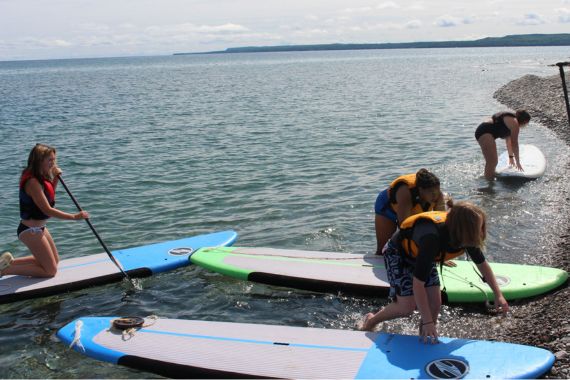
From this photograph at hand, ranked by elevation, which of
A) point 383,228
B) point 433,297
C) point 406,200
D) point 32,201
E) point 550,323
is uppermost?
point 32,201

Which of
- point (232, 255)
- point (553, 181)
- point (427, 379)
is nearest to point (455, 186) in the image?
point (553, 181)

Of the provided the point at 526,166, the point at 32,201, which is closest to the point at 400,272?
the point at 32,201

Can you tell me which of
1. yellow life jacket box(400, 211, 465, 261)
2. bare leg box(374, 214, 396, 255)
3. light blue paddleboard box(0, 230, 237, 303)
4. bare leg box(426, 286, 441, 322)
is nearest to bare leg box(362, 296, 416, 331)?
bare leg box(426, 286, 441, 322)

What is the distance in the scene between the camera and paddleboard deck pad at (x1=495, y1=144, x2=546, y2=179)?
13.3m

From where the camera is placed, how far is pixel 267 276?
813cm

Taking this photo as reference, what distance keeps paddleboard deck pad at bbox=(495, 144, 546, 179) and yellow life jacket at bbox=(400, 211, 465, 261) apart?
8751mm

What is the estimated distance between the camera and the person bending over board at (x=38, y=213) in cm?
742

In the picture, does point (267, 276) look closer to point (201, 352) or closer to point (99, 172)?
point (201, 352)

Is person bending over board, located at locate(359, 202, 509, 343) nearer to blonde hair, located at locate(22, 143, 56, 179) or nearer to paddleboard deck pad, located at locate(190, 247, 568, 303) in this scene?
paddleboard deck pad, located at locate(190, 247, 568, 303)

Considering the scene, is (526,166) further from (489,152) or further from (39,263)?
(39,263)

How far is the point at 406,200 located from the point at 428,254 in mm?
2160

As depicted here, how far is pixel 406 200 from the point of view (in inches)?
281

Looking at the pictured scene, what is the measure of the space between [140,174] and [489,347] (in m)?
12.2

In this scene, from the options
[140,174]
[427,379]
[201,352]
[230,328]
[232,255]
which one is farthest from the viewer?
[140,174]
